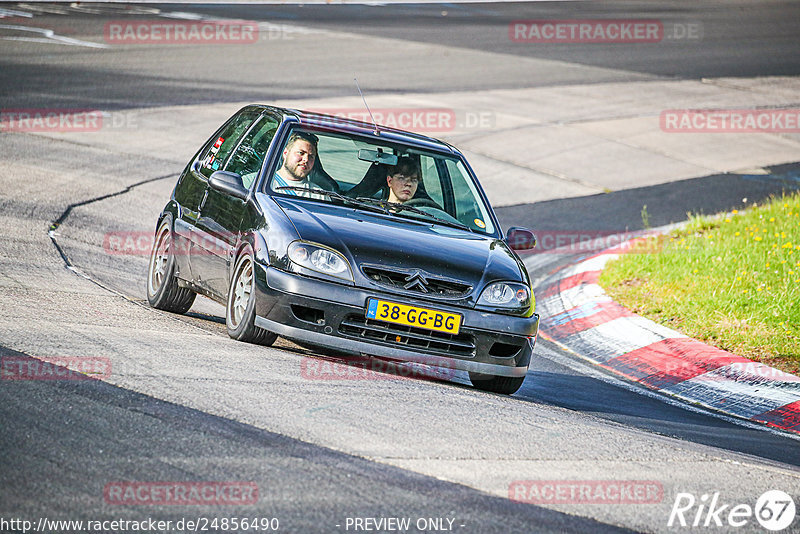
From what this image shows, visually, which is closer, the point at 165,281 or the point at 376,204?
the point at 376,204

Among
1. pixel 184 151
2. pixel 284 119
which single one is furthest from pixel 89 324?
pixel 184 151

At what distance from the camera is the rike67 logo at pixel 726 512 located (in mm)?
4688

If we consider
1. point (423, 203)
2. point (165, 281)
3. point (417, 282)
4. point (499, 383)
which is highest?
point (423, 203)

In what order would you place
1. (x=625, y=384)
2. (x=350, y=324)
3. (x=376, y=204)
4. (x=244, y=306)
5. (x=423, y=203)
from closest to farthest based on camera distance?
(x=350, y=324) < (x=244, y=306) < (x=376, y=204) < (x=423, y=203) < (x=625, y=384)

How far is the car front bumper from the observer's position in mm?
6586

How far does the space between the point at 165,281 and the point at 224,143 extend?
45.8 inches

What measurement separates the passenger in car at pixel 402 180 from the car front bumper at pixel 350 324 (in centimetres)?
137

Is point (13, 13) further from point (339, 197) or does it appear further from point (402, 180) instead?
point (339, 197)

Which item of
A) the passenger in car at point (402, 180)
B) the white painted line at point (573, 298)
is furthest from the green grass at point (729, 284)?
the passenger in car at point (402, 180)

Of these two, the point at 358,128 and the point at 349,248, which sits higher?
the point at 358,128

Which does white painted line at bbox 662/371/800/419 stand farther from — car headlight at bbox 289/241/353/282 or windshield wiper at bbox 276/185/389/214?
car headlight at bbox 289/241/353/282

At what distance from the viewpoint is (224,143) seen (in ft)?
28.0

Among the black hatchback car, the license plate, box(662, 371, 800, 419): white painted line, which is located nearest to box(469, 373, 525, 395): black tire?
the black hatchback car

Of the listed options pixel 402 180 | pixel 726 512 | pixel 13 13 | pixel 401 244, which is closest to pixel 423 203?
pixel 402 180
